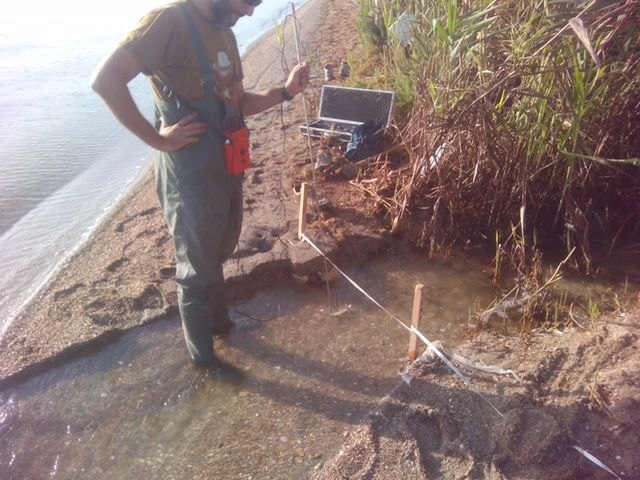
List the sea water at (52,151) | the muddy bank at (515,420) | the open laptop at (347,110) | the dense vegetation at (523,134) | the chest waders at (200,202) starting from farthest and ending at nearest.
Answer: the open laptop at (347,110)
the sea water at (52,151)
the dense vegetation at (523,134)
the chest waders at (200,202)
the muddy bank at (515,420)

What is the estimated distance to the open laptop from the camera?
4395 millimetres

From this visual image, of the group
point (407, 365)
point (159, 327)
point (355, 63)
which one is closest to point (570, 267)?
point (407, 365)

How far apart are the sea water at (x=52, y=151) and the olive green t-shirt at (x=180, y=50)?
5.37 feet

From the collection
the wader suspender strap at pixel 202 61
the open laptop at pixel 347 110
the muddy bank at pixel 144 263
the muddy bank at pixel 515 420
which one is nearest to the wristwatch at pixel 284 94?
the wader suspender strap at pixel 202 61

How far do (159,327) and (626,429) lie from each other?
6.89 ft

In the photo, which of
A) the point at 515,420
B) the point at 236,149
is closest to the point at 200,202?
the point at 236,149

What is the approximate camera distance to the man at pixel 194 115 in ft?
7.03

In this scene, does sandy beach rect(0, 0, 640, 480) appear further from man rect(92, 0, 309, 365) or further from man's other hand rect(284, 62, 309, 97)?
man's other hand rect(284, 62, 309, 97)

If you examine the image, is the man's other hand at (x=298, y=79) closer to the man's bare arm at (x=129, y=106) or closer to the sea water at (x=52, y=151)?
the man's bare arm at (x=129, y=106)

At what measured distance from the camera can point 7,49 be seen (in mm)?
7801

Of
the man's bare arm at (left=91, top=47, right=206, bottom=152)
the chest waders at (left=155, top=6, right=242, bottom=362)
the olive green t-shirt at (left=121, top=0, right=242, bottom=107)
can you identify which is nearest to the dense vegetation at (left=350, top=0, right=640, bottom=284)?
the olive green t-shirt at (left=121, top=0, right=242, bottom=107)

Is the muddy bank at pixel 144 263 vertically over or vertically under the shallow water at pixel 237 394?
over

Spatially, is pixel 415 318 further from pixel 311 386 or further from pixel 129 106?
pixel 129 106

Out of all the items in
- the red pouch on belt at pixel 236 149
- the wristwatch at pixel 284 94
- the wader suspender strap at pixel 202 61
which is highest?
the wader suspender strap at pixel 202 61
